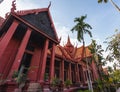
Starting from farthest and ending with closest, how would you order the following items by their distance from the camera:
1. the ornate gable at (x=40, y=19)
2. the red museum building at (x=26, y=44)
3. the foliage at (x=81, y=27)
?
the foliage at (x=81, y=27)
the ornate gable at (x=40, y=19)
the red museum building at (x=26, y=44)

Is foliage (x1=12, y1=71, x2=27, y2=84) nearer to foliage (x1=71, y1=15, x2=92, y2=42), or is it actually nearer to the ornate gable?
the ornate gable

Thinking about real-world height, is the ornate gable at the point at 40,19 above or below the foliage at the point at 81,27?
below

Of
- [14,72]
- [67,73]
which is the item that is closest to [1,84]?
[14,72]

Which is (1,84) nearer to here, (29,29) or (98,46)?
(29,29)

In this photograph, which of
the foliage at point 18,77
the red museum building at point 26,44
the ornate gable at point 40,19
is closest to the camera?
the foliage at point 18,77

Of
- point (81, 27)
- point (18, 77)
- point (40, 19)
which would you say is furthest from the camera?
point (81, 27)

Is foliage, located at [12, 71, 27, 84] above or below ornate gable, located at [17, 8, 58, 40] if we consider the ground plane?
below

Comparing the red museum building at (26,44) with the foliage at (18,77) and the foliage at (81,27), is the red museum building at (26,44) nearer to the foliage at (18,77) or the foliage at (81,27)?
the foliage at (18,77)

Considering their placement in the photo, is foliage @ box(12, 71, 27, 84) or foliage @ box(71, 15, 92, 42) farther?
foliage @ box(71, 15, 92, 42)

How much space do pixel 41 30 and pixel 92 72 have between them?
921 inches

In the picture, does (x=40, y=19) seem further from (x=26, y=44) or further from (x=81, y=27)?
(x=81, y=27)

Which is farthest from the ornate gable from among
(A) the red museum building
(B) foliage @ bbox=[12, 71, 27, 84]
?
(B) foliage @ bbox=[12, 71, 27, 84]

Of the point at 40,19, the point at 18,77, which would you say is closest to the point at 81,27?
the point at 40,19

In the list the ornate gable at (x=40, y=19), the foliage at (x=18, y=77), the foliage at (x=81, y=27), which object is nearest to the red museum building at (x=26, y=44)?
the ornate gable at (x=40, y=19)
